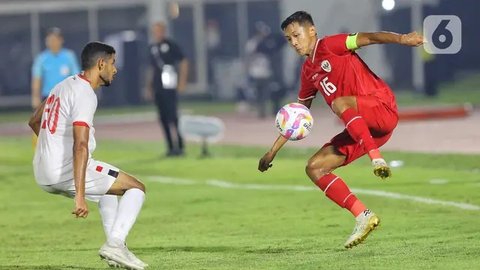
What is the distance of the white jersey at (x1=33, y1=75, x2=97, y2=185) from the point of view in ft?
34.4

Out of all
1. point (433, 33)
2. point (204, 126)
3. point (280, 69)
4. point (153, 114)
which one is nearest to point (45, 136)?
point (433, 33)

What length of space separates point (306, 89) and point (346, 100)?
575mm

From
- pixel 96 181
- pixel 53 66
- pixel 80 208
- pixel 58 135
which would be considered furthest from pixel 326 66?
pixel 53 66

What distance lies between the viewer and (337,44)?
37.7ft

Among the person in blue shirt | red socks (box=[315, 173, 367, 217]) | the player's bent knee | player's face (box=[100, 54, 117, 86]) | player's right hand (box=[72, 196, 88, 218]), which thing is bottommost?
the person in blue shirt

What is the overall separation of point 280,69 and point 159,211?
25.7 m

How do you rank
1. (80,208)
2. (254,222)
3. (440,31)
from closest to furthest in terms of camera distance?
(80,208) < (440,31) < (254,222)

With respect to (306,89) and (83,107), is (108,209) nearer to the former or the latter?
(83,107)

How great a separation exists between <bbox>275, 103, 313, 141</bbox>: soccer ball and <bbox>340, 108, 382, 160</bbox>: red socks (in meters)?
0.57

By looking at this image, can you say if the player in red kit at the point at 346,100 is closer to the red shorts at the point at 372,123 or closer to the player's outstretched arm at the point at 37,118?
the red shorts at the point at 372,123

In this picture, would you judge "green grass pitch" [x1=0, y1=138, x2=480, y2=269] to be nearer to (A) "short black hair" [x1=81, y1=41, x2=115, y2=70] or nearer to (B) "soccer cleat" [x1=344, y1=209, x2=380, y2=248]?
(B) "soccer cleat" [x1=344, y1=209, x2=380, y2=248]

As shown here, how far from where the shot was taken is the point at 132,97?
4241cm

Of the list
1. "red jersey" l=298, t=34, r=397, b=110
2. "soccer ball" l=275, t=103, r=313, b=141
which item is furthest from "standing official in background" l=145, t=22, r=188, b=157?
"red jersey" l=298, t=34, r=397, b=110

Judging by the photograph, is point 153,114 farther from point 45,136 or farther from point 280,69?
point 45,136
